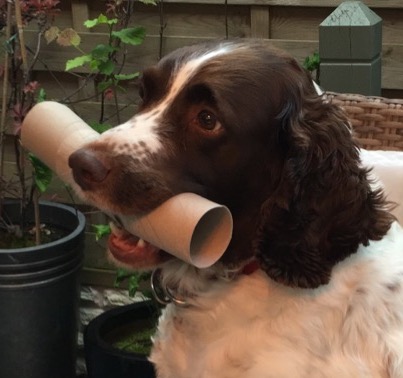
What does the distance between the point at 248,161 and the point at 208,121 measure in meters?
0.11

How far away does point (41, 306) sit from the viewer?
2.53m

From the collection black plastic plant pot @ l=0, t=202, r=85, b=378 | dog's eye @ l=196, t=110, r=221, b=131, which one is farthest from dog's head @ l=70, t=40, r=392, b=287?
black plastic plant pot @ l=0, t=202, r=85, b=378

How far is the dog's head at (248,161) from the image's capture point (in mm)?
1405

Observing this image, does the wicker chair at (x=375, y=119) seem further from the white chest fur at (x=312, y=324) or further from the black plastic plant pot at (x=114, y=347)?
the black plastic plant pot at (x=114, y=347)

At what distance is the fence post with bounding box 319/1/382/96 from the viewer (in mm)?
2223

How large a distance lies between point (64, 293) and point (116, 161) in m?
1.28

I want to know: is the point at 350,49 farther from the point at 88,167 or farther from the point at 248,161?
the point at 88,167

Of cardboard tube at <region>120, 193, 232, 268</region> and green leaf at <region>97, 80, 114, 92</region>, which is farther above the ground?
cardboard tube at <region>120, 193, 232, 268</region>

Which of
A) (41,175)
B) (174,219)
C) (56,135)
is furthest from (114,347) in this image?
(174,219)

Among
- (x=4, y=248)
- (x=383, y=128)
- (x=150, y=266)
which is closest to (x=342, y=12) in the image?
(x=383, y=128)

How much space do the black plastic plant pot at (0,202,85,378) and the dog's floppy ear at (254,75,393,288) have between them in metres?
1.13

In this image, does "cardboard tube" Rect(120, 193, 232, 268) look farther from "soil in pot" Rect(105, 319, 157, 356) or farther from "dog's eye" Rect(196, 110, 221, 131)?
"soil in pot" Rect(105, 319, 157, 356)

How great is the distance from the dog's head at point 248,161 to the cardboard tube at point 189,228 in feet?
0.09

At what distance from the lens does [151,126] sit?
57.0 inches
